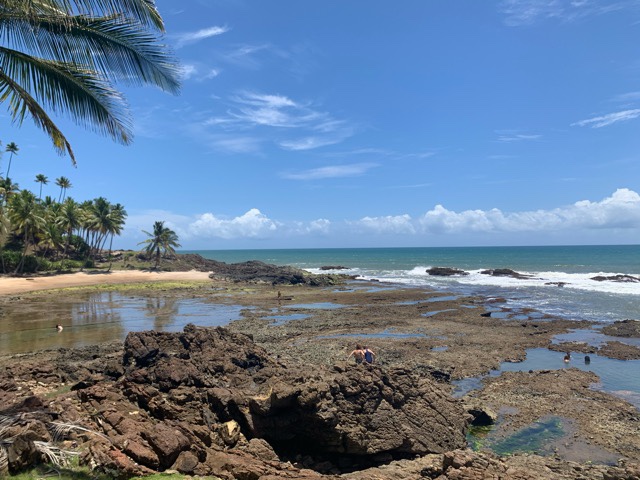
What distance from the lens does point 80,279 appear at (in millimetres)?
53844

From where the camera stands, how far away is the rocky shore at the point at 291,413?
291 inches

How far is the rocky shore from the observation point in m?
7.39

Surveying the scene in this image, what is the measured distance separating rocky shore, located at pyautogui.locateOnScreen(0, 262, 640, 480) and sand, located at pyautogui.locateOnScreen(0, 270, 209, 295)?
34039mm

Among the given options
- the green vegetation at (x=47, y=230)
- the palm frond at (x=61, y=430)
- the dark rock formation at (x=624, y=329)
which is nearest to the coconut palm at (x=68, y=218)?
the green vegetation at (x=47, y=230)

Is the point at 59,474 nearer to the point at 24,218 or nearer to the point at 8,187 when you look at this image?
the point at 24,218

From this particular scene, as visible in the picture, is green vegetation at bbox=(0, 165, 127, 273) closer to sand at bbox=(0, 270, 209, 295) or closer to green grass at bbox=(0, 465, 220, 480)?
sand at bbox=(0, 270, 209, 295)

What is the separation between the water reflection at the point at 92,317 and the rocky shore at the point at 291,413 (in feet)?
13.5

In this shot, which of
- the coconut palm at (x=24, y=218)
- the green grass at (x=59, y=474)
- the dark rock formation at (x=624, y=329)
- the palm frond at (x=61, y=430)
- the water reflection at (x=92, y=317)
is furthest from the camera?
the coconut palm at (x=24, y=218)

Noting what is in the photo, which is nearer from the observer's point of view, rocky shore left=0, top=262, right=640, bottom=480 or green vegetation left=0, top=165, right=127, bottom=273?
rocky shore left=0, top=262, right=640, bottom=480

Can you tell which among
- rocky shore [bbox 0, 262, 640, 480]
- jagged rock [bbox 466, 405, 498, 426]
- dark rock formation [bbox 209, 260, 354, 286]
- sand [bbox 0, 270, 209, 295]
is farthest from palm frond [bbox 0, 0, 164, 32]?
dark rock formation [bbox 209, 260, 354, 286]

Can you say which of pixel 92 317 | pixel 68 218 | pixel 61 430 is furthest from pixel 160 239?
pixel 61 430

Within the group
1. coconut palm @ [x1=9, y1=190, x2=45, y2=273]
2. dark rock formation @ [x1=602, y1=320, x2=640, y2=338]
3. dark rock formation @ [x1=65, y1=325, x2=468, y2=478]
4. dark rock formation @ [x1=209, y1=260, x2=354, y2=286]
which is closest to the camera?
dark rock formation @ [x1=65, y1=325, x2=468, y2=478]

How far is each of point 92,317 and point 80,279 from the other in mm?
28138

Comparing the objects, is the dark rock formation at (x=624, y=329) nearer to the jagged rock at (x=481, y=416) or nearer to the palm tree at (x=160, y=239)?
the jagged rock at (x=481, y=416)
